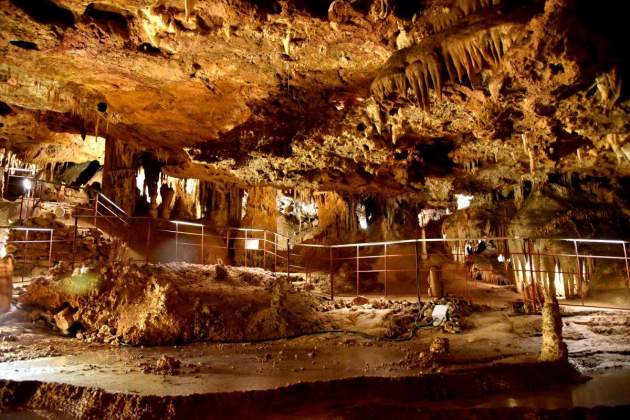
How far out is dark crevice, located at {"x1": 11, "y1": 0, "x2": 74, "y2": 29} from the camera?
5.40m

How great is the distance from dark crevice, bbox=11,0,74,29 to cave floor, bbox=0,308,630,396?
4.73 meters

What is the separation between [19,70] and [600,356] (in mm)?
11127

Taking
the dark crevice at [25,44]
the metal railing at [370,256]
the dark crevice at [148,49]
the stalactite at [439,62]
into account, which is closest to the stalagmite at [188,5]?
the dark crevice at [148,49]

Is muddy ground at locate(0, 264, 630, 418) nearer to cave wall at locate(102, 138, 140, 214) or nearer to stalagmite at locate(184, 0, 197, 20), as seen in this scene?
stalagmite at locate(184, 0, 197, 20)

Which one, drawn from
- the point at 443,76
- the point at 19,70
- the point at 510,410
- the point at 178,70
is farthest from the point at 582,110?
the point at 19,70

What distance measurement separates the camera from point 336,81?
729cm

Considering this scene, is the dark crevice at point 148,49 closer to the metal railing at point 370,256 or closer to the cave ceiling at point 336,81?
the cave ceiling at point 336,81

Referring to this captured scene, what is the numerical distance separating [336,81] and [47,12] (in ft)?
14.6

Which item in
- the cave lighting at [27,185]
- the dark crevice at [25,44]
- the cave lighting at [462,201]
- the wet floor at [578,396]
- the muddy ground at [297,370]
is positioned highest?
the cave lighting at [27,185]

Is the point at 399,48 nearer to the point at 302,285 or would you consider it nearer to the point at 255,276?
the point at 255,276

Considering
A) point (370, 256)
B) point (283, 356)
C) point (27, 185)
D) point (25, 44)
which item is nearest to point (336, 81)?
point (283, 356)

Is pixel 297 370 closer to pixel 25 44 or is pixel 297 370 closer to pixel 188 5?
pixel 188 5

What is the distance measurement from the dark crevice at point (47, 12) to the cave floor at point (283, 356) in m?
4.73

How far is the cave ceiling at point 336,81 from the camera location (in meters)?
5.44
